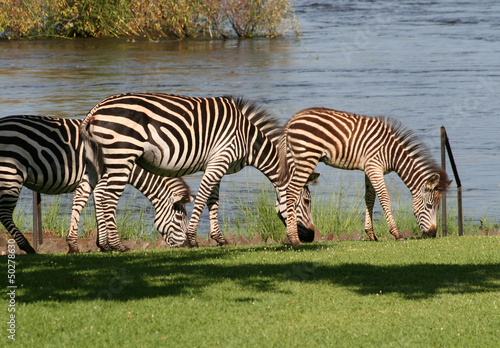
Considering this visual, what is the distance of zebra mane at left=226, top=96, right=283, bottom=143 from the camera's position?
13016 millimetres

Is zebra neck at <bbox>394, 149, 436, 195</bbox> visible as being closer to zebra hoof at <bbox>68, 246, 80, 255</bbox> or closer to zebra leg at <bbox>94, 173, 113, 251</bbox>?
zebra leg at <bbox>94, 173, 113, 251</bbox>

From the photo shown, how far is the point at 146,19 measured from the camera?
48.3m

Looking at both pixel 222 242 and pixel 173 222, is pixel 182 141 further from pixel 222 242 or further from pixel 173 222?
pixel 173 222

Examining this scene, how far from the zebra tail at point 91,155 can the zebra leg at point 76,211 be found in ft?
0.43

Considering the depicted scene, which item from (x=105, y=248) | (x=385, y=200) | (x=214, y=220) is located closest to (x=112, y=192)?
(x=105, y=248)

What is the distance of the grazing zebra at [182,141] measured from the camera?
457 inches

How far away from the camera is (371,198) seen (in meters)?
14.3

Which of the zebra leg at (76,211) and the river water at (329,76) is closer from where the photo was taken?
the zebra leg at (76,211)

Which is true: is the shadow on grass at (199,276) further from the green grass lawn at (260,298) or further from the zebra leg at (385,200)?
Result: the zebra leg at (385,200)

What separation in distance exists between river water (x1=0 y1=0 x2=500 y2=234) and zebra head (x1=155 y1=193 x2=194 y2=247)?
336cm

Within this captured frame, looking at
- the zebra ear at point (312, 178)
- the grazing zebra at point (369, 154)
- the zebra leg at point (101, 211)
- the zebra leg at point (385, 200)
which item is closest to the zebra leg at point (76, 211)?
the zebra leg at point (101, 211)

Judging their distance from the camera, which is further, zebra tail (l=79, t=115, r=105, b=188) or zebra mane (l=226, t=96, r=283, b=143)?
zebra mane (l=226, t=96, r=283, b=143)

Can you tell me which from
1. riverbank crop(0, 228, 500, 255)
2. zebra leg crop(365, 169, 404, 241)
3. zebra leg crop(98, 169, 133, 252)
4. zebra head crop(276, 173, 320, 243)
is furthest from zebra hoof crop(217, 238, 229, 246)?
zebra leg crop(365, 169, 404, 241)

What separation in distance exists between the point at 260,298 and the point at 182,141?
3831 millimetres
